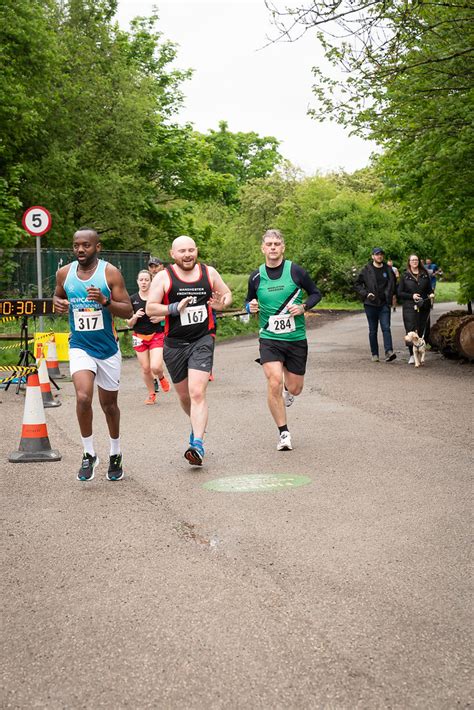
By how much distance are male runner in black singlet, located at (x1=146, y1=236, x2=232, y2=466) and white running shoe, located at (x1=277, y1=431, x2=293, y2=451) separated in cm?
104

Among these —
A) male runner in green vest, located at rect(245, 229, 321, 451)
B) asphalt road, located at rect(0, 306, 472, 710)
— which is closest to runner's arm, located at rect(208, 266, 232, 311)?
male runner in green vest, located at rect(245, 229, 321, 451)

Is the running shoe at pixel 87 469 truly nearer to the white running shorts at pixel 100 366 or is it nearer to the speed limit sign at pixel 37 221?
the white running shorts at pixel 100 366

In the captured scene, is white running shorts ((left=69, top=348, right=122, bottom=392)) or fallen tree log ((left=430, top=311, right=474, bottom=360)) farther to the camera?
fallen tree log ((left=430, top=311, right=474, bottom=360))

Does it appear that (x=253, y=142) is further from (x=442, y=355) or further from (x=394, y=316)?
(x=442, y=355)

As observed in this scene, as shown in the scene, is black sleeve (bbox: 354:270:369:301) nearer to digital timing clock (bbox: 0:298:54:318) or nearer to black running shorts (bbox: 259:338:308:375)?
digital timing clock (bbox: 0:298:54:318)

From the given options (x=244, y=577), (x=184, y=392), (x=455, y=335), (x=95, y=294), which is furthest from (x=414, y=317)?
(x=244, y=577)

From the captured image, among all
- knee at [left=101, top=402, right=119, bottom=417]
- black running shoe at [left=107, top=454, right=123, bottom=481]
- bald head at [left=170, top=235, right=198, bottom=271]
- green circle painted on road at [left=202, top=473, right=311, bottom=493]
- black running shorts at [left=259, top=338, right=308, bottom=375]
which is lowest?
green circle painted on road at [left=202, top=473, right=311, bottom=493]

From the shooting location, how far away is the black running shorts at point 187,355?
27.2 ft

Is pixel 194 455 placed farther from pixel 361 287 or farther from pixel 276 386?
pixel 361 287

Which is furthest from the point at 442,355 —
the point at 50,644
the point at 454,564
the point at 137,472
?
the point at 50,644

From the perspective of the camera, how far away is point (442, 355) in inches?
756

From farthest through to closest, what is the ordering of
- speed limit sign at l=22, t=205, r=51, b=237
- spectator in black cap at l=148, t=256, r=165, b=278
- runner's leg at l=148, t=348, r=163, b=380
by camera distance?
speed limit sign at l=22, t=205, r=51, b=237
spectator in black cap at l=148, t=256, r=165, b=278
runner's leg at l=148, t=348, r=163, b=380

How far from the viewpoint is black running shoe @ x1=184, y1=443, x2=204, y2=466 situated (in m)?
8.02

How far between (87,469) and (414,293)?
10.5 metres
